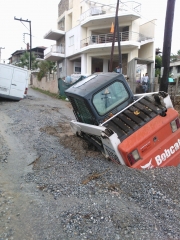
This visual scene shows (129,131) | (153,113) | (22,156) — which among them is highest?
(153,113)

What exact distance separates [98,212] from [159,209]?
85 cm

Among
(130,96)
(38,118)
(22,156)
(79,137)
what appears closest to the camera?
(130,96)

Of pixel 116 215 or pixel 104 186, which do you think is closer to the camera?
pixel 116 215

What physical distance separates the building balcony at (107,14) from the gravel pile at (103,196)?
2180 cm

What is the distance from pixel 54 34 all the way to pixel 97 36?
7.96 meters

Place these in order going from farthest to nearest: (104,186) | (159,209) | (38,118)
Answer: (38,118) < (104,186) < (159,209)

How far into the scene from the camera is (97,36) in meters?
26.5

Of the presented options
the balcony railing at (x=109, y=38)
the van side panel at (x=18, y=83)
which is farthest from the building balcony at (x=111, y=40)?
the van side panel at (x=18, y=83)

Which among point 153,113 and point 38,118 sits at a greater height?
point 153,113

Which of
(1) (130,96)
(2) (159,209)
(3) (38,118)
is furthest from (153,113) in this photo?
(3) (38,118)

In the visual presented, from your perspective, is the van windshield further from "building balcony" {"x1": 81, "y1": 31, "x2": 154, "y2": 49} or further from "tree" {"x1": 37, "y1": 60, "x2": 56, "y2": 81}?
"tree" {"x1": 37, "y1": 60, "x2": 56, "y2": 81}

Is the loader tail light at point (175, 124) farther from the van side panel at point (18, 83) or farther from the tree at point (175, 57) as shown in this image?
the tree at point (175, 57)

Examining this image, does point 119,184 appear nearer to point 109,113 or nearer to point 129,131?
point 129,131

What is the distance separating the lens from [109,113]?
498 cm
